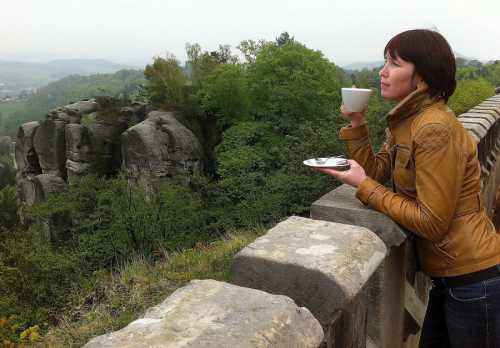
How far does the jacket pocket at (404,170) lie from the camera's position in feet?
5.97

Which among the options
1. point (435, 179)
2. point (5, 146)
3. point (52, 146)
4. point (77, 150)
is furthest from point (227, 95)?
point (5, 146)

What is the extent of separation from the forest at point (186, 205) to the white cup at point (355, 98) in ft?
8.25

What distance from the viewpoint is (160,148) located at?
25.2m

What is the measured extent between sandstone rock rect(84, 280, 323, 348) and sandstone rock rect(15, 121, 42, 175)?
106ft

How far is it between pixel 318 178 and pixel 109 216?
7.92m

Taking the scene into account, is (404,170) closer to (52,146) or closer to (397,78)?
(397,78)

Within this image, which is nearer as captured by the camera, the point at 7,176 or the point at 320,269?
the point at 320,269

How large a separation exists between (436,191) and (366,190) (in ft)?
1.09

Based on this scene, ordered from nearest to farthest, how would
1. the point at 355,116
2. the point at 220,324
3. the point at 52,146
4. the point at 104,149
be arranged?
1. the point at 220,324
2. the point at 355,116
3. the point at 104,149
4. the point at 52,146

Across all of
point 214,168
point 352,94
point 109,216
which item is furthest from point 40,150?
point 352,94

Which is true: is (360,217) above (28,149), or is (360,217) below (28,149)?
above

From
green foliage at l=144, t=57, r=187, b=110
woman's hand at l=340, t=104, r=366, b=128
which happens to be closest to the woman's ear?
woman's hand at l=340, t=104, r=366, b=128

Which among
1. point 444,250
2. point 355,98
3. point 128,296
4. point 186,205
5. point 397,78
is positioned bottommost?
point 186,205

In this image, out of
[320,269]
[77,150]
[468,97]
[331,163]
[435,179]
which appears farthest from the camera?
[77,150]
